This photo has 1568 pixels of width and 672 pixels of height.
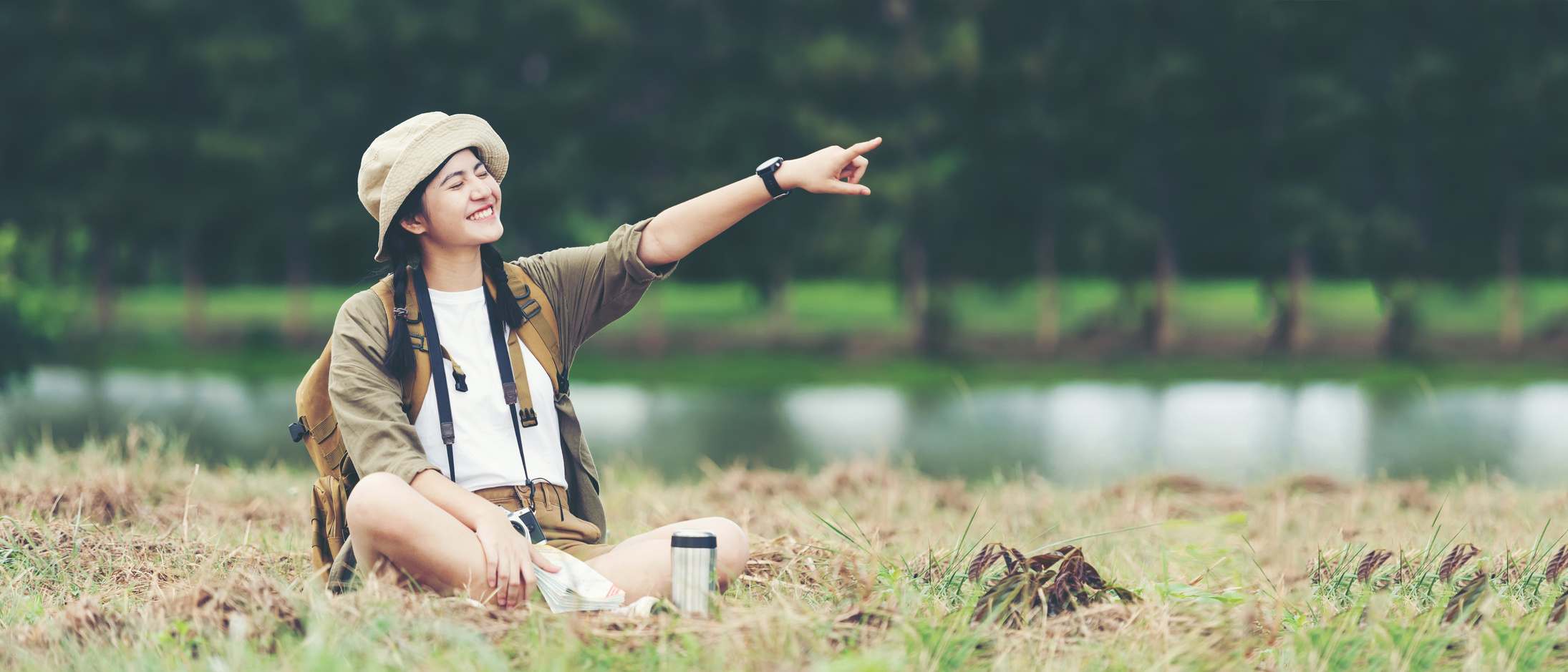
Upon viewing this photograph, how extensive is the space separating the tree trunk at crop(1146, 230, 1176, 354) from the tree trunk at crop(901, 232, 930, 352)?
3.39 m

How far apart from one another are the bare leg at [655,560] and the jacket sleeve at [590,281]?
56cm

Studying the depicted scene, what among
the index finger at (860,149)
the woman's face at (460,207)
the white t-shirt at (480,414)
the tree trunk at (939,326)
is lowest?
the tree trunk at (939,326)

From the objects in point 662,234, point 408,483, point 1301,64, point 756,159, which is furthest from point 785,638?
point 1301,64

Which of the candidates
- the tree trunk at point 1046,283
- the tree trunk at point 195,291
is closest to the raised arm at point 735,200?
the tree trunk at point 1046,283

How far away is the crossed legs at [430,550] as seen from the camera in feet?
A: 9.27

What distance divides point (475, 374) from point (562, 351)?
10.3 inches

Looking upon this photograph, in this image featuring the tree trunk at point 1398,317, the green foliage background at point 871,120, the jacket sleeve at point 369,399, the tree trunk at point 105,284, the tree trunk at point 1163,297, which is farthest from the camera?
the tree trunk at point 105,284

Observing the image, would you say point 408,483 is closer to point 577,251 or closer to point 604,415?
point 577,251

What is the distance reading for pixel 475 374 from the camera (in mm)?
3148

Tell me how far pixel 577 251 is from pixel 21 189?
2116cm

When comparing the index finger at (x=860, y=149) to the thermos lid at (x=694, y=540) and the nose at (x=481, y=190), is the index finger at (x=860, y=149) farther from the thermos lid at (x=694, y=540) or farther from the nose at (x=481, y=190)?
the thermos lid at (x=694, y=540)

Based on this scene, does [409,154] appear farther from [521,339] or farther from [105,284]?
[105,284]

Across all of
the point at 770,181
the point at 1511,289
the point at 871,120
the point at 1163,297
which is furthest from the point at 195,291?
the point at 770,181

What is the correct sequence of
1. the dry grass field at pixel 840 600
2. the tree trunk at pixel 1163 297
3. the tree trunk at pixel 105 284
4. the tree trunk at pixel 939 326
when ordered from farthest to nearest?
the tree trunk at pixel 105 284
the tree trunk at pixel 939 326
the tree trunk at pixel 1163 297
the dry grass field at pixel 840 600
